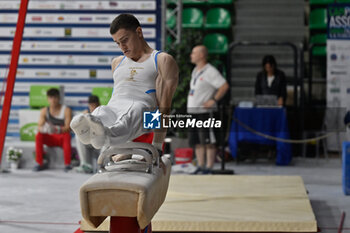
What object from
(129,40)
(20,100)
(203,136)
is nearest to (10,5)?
(20,100)

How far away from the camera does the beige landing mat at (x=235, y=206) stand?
4.03 m

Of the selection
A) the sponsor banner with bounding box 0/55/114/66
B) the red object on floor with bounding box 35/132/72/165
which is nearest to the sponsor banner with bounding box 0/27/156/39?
the sponsor banner with bounding box 0/55/114/66

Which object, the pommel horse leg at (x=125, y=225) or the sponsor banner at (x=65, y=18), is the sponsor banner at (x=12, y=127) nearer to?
the sponsor banner at (x=65, y=18)

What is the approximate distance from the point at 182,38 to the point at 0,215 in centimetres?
554

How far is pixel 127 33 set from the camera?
2.38 meters

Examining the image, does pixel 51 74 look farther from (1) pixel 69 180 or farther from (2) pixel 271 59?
(2) pixel 271 59

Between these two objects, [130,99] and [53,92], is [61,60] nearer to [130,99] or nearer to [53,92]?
[53,92]

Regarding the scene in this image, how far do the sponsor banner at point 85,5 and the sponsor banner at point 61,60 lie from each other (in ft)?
2.56

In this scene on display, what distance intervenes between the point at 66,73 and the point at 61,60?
8.9 inches

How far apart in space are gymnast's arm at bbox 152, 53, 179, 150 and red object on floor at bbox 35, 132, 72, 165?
5.64m

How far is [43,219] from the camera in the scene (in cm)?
471

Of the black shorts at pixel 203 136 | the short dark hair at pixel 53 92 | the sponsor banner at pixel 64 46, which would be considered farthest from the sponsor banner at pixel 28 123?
the black shorts at pixel 203 136

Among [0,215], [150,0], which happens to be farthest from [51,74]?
[0,215]

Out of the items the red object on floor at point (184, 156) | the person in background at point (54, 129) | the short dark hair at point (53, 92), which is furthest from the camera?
the red object on floor at point (184, 156)
